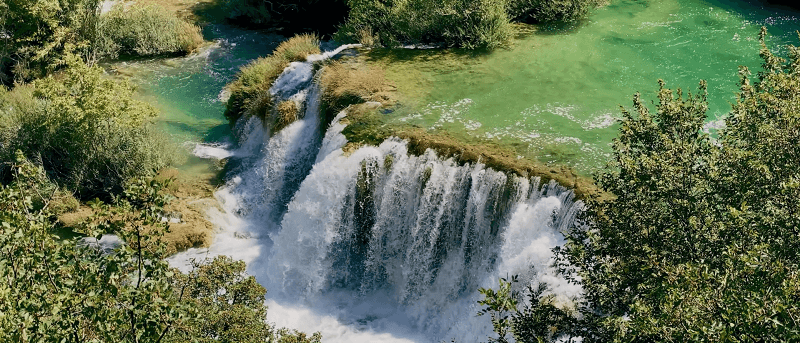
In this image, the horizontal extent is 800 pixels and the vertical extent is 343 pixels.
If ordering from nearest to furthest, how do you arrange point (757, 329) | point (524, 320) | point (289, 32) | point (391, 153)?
point (757, 329), point (524, 320), point (391, 153), point (289, 32)

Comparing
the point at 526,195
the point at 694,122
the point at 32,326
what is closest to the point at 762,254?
the point at 694,122

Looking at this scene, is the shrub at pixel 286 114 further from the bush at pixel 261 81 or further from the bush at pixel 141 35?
the bush at pixel 141 35

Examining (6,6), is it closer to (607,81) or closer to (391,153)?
(391,153)

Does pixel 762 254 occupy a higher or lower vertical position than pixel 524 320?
higher

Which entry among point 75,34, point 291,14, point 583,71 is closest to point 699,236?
point 583,71

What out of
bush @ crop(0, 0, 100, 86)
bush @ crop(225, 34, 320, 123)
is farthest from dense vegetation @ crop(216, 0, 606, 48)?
bush @ crop(0, 0, 100, 86)

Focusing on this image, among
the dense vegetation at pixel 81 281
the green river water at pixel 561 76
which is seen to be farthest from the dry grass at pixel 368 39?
the dense vegetation at pixel 81 281

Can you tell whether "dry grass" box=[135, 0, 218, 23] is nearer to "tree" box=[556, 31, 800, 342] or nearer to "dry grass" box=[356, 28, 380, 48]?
→ "dry grass" box=[356, 28, 380, 48]
